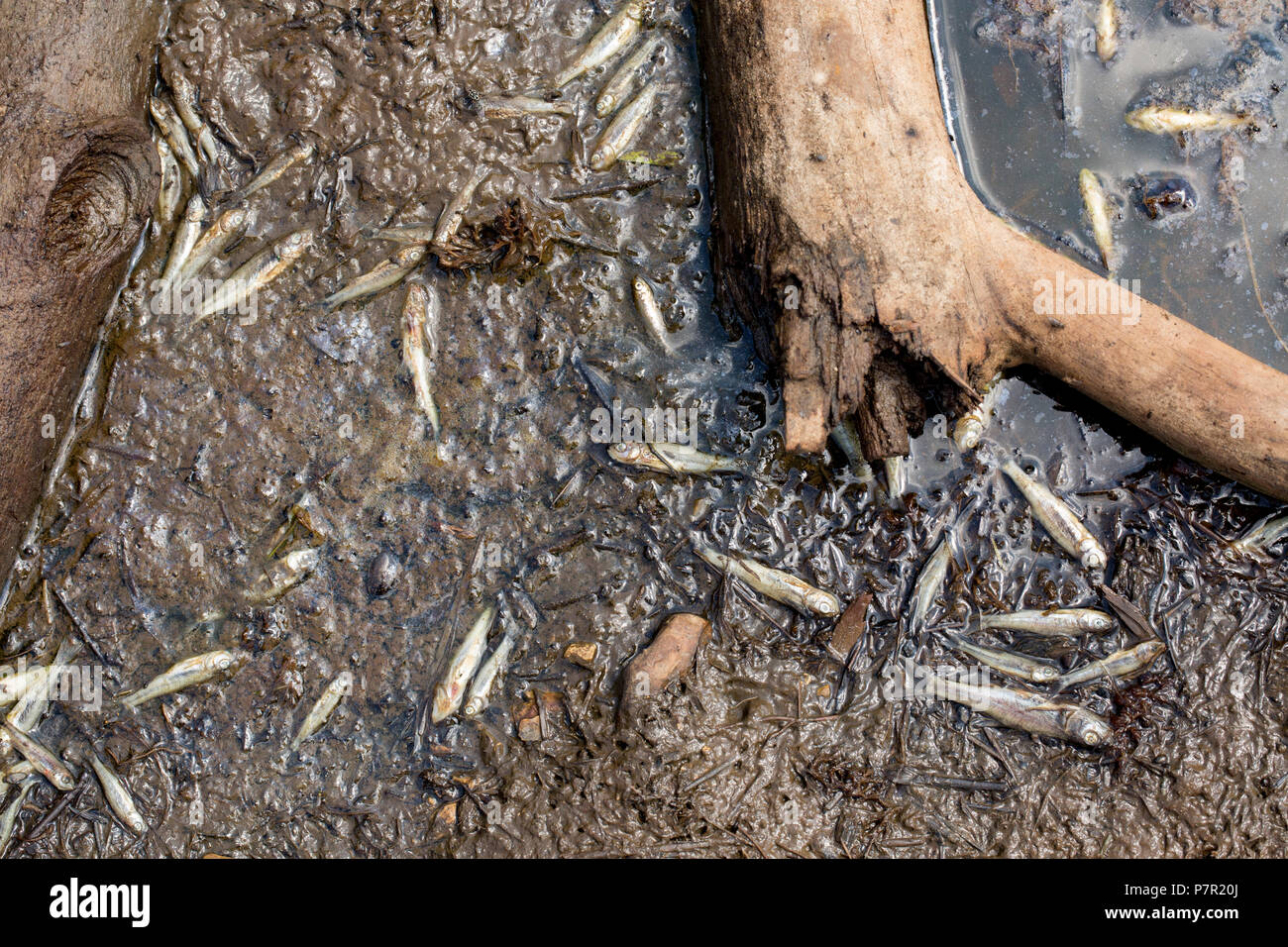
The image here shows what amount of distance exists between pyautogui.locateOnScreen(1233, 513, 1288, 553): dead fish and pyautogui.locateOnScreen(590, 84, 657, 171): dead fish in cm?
354

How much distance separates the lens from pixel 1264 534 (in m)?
3.80

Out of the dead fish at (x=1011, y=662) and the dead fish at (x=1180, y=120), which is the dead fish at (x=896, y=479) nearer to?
the dead fish at (x=1011, y=662)

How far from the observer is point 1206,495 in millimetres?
3842

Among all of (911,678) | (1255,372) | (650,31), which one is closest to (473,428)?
(650,31)

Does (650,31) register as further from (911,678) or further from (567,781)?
(567,781)

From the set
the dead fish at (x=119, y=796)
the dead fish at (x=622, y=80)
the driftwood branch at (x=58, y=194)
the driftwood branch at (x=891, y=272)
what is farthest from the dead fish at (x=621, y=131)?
the dead fish at (x=119, y=796)

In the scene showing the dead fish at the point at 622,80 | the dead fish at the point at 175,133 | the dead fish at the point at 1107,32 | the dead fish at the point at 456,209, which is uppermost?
the dead fish at the point at 1107,32

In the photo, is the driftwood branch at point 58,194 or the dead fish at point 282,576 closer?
the driftwood branch at point 58,194

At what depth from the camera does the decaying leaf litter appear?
3746 millimetres

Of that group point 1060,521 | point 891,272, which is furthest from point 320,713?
point 1060,521

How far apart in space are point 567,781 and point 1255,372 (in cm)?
348

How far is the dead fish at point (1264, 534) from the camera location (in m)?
3.80

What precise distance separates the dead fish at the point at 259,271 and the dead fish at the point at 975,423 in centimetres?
326
